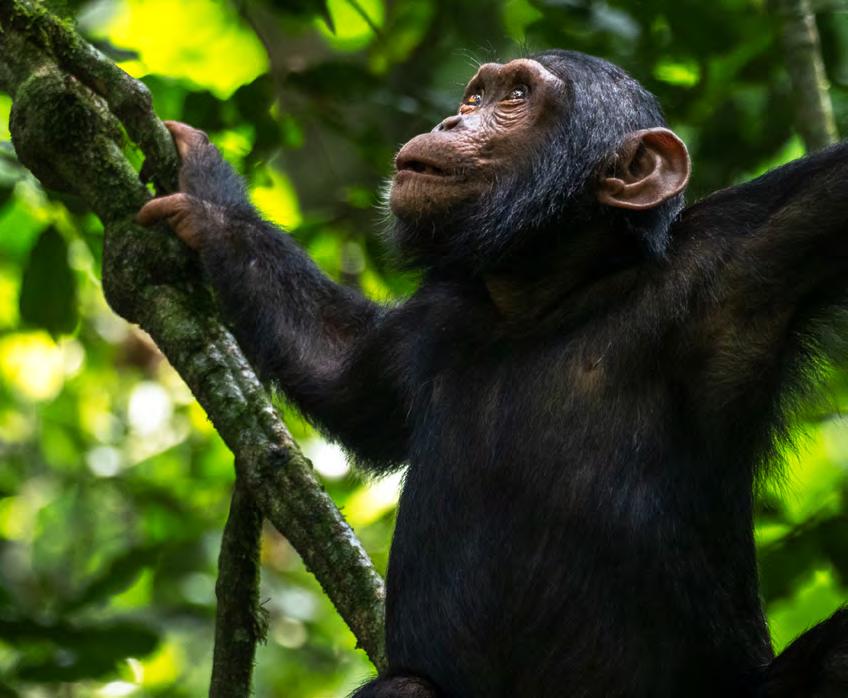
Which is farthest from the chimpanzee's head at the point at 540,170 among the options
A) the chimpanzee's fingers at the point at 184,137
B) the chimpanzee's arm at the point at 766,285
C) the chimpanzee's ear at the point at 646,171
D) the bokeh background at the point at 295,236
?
the chimpanzee's fingers at the point at 184,137

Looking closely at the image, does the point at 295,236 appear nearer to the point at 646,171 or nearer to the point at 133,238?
the point at 133,238

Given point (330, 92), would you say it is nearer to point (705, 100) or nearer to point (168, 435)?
point (705, 100)

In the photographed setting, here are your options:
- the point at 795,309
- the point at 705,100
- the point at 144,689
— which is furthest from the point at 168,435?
the point at 795,309

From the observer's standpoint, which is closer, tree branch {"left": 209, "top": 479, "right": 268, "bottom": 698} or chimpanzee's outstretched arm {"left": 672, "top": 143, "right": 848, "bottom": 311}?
chimpanzee's outstretched arm {"left": 672, "top": 143, "right": 848, "bottom": 311}

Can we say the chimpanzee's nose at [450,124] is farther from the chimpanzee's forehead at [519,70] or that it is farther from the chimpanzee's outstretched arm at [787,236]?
the chimpanzee's outstretched arm at [787,236]

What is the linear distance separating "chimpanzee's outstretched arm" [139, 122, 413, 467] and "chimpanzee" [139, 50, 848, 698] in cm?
53

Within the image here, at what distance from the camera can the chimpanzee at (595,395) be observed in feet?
14.4

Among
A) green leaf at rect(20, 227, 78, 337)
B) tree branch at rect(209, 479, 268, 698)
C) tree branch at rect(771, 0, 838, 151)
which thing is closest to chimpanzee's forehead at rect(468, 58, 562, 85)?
tree branch at rect(771, 0, 838, 151)

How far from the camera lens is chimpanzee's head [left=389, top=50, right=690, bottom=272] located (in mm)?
4914

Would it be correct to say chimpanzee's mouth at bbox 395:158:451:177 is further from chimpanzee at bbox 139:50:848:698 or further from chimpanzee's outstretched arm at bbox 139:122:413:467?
chimpanzee's outstretched arm at bbox 139:122:413:467

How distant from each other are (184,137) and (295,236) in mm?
1271

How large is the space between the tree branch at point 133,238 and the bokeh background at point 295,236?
0.70 m

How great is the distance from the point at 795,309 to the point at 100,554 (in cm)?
611

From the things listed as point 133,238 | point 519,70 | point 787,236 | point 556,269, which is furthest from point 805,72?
point 133,238
